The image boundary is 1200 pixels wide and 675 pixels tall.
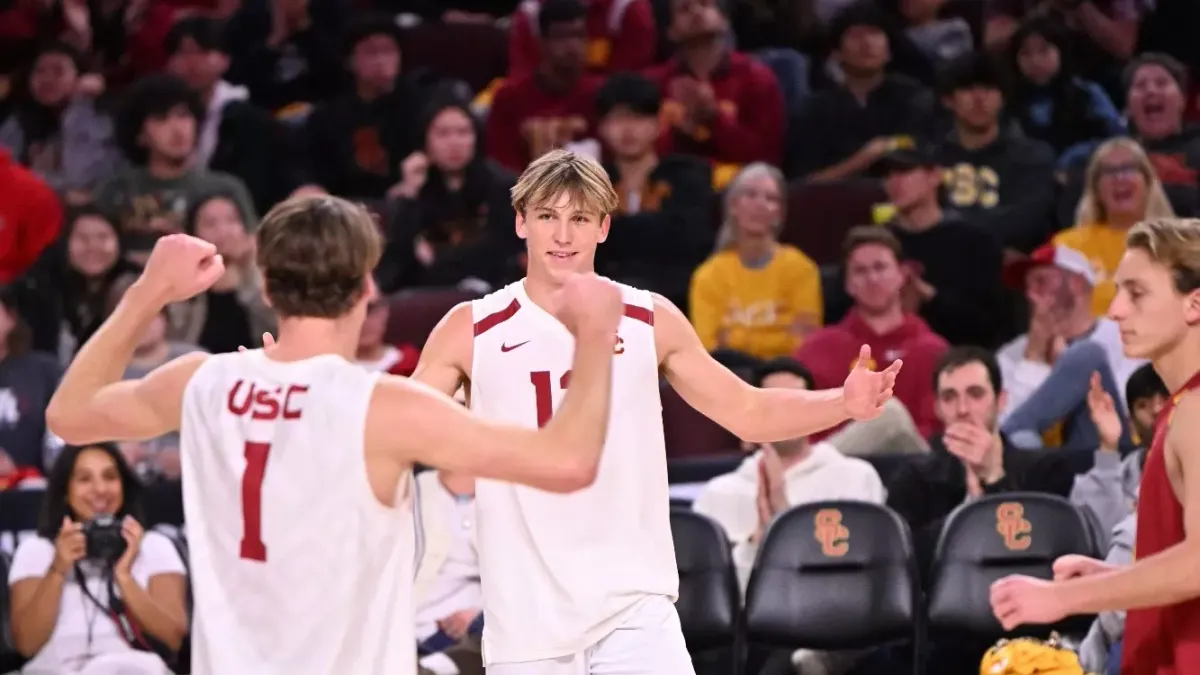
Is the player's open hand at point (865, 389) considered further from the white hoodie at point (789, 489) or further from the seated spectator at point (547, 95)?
the seated spectator at point (547, 95)

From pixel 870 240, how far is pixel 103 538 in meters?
4.36

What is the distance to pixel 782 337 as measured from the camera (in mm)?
10477

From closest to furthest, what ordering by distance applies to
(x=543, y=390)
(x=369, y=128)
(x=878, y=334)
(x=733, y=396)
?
(x=543, y=390)
(x=733, y=396)
(x=878, y=334)
(x=369, y=128)

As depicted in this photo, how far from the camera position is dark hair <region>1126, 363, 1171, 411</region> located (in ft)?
23.8

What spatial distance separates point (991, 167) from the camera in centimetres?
1156

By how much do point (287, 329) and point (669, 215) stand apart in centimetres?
732

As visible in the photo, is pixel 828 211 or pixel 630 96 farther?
pixel 828 211

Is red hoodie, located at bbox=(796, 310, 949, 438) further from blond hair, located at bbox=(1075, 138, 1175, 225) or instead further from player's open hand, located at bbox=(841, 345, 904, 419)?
player's open hand, located at bbox=(841, 345, 904, 419)

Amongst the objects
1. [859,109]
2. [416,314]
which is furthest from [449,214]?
[859,109]

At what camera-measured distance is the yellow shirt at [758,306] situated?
10438 mm

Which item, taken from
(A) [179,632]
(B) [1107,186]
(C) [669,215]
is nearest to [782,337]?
(C) [669,215]

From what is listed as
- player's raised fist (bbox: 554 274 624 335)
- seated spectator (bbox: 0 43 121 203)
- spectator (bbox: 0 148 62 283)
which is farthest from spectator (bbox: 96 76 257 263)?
player's raised fist (bbox: 554 274 624 335)

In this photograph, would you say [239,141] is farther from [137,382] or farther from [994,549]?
[137,382]

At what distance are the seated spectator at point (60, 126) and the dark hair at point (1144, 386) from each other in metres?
7.29
